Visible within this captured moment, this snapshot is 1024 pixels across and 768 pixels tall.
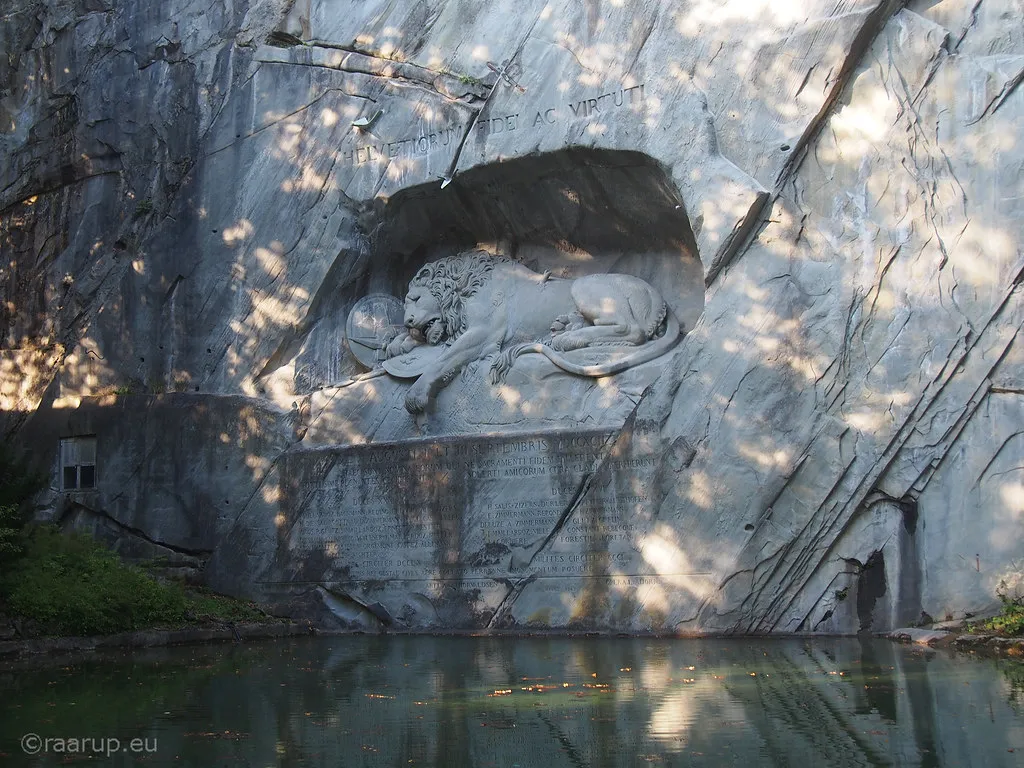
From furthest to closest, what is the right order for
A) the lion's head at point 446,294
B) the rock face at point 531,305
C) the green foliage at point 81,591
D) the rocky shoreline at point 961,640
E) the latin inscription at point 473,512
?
1. the lion's head at point 446,294
2. the latin inscription at point 473,512
3. the rock face at point 531,305
4. the green foliage at point 81,591
5. the rocky shoreline at point 961,640

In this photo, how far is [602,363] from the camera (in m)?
12.4

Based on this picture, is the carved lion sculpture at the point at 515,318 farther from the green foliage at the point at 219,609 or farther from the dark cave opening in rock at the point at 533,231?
the green foliage at the point at 219,609

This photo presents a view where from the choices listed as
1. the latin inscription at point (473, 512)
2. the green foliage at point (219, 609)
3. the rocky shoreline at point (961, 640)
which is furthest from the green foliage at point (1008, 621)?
the green foliage at point (219, 609)

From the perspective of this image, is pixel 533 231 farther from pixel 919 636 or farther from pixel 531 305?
pixel 919 636

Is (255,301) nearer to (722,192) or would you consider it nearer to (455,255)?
(455,255)

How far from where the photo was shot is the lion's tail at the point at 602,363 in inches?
485

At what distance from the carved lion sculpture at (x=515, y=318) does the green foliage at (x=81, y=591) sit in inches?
145

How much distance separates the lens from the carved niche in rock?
12.6m

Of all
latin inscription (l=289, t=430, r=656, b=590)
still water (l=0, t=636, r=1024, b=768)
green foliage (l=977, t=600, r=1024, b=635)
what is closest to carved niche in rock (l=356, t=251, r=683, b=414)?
latin inscription (l=289, t=430, r=656, b=590)

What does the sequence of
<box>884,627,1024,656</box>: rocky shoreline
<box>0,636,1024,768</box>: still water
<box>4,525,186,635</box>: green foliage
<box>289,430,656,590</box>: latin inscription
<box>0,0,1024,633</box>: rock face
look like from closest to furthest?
<box>0,636,1024,768</box>: still water, <box>884,627,1024,656</box>: rocky shoreline, <box>4,525,186,635</box>: green foliage, <box>0,0,1024,633</box>: rock face, <box>289,430,656,590</box>: latin inscription

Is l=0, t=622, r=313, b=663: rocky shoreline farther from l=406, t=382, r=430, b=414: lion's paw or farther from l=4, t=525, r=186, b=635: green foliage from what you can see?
l=406, t=382, r=430, b=414: lion's paw

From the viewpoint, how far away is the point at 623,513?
1126 centimetres

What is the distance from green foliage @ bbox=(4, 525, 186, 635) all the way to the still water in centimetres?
69

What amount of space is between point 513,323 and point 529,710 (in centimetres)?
767
